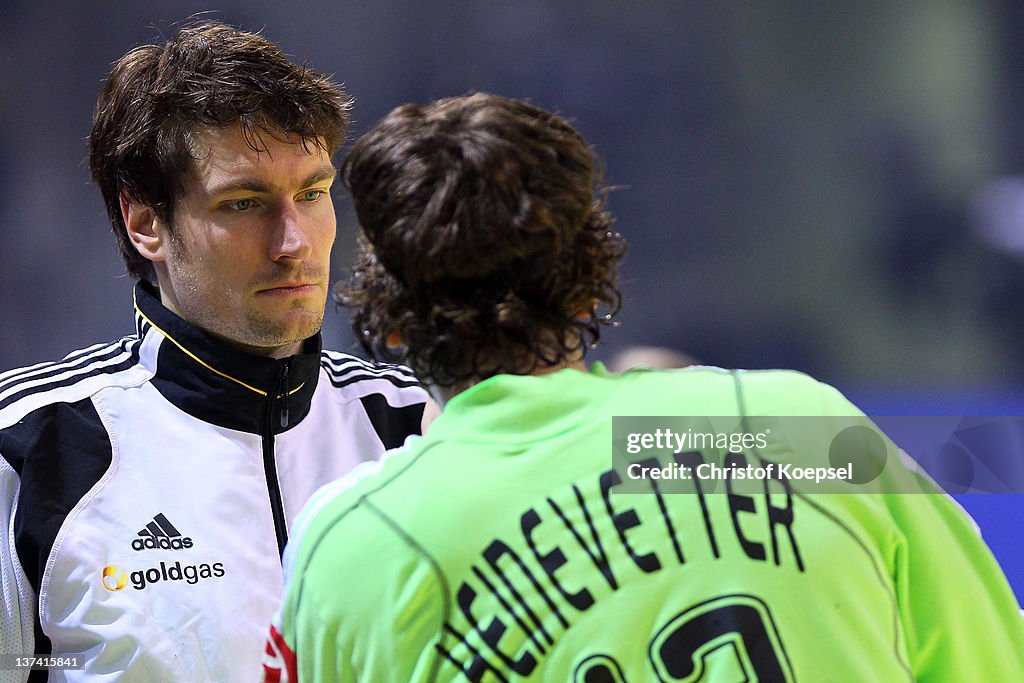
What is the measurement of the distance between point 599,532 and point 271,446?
83cm

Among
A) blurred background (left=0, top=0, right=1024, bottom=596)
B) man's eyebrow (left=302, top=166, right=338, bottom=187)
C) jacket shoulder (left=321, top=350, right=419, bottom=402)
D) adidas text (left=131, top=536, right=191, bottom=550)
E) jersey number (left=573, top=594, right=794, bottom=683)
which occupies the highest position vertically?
blurred background (left=0, top=0, right=1024, bottom=596)

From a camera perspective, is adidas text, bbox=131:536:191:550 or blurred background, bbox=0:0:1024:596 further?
blurred background, bbox=0:0:1024:596

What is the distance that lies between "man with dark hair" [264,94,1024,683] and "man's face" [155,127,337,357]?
713 mm

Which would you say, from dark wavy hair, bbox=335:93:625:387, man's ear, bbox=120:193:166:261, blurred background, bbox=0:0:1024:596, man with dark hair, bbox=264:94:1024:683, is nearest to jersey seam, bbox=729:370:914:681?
man with dark hair, bbox=264:94:1024:683

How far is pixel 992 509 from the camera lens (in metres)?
3.03

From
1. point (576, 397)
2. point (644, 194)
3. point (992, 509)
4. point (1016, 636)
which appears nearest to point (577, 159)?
point (576, 397)

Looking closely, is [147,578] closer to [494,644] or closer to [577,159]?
[494,644]

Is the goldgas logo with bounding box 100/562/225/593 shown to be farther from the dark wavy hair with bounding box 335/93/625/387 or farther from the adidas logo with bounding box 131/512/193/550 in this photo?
the dark wavy hair with bounding box 335/93/625/387

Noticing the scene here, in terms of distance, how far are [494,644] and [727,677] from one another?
0.57 feet

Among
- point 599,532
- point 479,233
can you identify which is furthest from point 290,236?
point 599,532

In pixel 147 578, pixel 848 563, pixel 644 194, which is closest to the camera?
pixel 848 563

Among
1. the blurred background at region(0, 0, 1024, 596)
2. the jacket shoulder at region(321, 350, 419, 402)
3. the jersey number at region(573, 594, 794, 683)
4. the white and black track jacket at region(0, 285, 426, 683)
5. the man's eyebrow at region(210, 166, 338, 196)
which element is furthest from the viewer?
the blurred background at region(0, 0, 1024, 596)

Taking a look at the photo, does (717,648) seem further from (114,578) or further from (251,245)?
(251,245)

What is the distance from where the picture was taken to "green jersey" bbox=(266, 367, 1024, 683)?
32.5 inches
